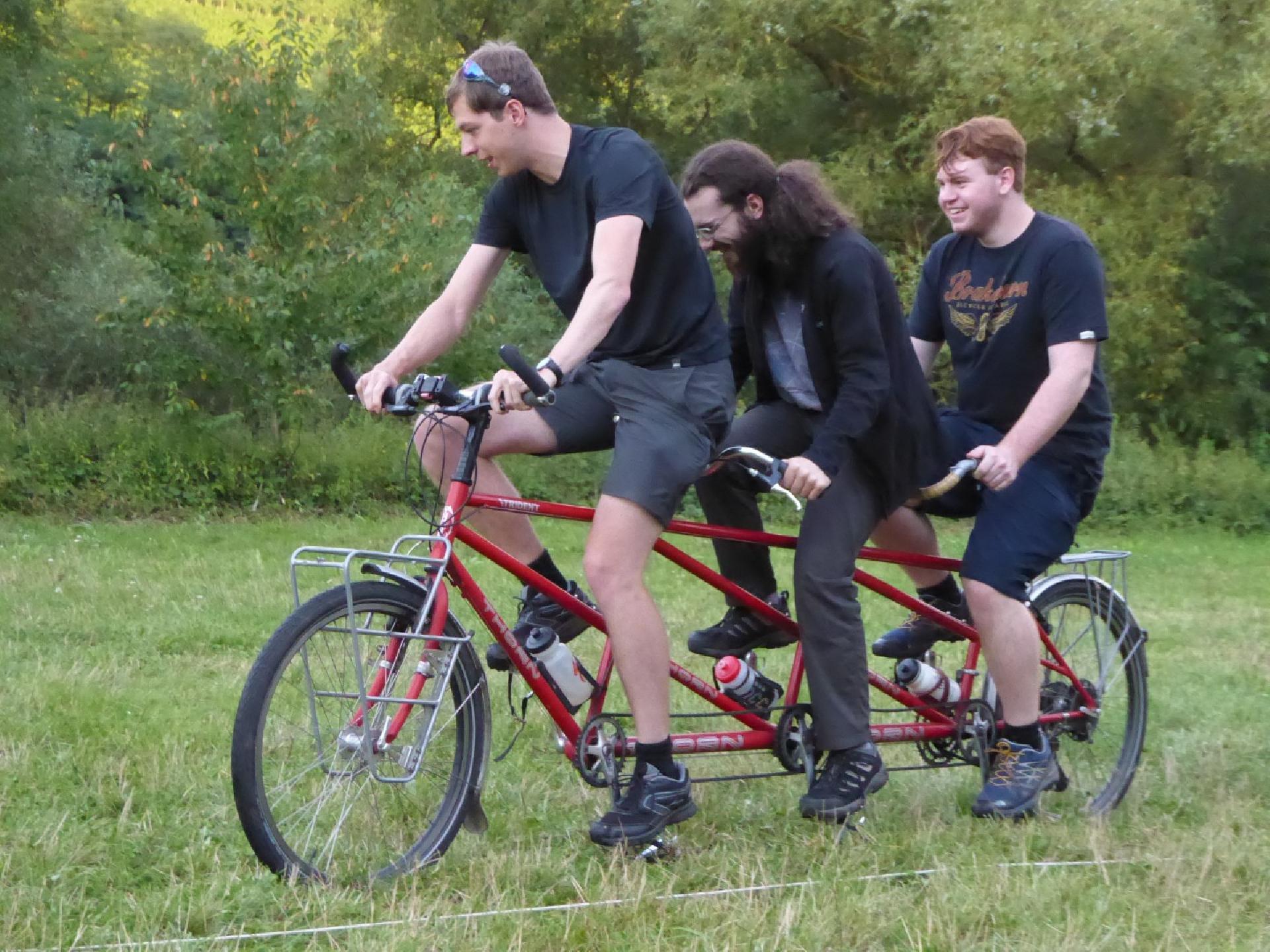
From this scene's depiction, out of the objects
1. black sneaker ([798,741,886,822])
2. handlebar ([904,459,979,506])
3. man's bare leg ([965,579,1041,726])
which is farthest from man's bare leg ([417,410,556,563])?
man's bare leg ([965,579,1041,726])

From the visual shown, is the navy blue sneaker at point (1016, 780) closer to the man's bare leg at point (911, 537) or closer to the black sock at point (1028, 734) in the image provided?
the black sock at point (1028, 734)

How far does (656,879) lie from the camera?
393 centimetres

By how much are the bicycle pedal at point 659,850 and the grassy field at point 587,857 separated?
76 mm

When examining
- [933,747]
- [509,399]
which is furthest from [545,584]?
[933,747]

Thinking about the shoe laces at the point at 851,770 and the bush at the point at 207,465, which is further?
the bush at the point at 207,465

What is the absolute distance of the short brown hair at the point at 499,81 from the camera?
3.91 metres

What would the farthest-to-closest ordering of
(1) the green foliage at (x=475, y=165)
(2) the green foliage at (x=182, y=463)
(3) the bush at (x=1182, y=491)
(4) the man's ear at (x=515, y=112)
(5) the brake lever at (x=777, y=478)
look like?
1. (3) the bush at (x=1182, y=491)
2. (1) the green foliage at (x=475, y=165)
3. (2) the green foliage at (x=182, y=463)
4. (5) the brake lever at (x=777, y=478)
5. (4) the man's ear at (x=515, y=112)

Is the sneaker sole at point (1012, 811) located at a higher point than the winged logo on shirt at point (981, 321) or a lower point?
lower

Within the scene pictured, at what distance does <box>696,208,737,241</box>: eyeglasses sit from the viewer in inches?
170

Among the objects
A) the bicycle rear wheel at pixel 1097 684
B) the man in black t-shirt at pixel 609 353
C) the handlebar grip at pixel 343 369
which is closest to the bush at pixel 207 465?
the bicycle rear wheel at pixel 1097 684

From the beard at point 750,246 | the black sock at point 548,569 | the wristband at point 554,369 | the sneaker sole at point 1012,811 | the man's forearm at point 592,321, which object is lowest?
the sneaker sole at point 1012,811

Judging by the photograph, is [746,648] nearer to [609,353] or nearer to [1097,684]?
[609,353]

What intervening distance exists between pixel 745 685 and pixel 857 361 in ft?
3.33

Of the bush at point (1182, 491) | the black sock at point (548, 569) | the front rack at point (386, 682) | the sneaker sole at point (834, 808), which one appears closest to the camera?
the front rack at point (386, 682)
